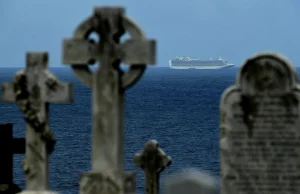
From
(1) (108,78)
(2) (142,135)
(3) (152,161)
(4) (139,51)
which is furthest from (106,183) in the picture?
(2) (142,135)

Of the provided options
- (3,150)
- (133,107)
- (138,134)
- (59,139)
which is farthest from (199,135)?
(3,150)

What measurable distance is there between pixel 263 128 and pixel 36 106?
9.30 ft

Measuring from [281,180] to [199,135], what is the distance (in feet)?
178

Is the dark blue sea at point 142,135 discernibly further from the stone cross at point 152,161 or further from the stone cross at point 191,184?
the stone cross at point 191,184

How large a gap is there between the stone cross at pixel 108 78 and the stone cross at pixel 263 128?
139 centimetres

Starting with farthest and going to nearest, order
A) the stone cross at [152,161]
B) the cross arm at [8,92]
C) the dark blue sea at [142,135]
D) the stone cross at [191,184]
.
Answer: the dark blue sea at [142,135] → the stone cross at [152,161] → the cross arm at [8,92] → the stone cross at [191,184]

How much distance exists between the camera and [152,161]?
14.6m

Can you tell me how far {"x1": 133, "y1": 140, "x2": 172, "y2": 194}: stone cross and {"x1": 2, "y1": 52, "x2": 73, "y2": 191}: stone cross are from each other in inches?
87.2

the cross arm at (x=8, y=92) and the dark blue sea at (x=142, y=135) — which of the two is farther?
the dark blue sea at (x=142, y=135)

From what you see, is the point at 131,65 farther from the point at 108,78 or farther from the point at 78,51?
the point at 78,51

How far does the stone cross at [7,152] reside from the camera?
1361cm

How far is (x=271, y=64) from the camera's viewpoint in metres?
12.8

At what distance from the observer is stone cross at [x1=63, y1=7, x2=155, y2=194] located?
12273mm

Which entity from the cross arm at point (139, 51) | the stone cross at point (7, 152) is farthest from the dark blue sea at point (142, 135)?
the cross arm at point (139, 51)
